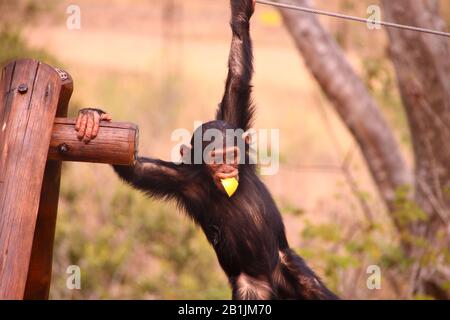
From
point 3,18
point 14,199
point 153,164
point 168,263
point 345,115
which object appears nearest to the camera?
point 14,199

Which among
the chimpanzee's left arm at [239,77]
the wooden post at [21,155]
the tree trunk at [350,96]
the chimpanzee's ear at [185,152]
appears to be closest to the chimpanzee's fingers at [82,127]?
the wooden post at [21,155]

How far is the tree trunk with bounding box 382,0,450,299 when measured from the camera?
27.8 ft

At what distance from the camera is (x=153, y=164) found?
5258 mm

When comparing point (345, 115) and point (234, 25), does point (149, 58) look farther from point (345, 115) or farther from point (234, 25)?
point (234, 25)

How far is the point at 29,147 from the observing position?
4.25m

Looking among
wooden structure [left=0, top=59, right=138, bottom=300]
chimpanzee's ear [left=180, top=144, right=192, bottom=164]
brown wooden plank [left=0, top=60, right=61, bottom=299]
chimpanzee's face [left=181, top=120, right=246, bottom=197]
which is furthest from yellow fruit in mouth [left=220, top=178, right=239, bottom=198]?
brown wooden plank [left=0, top=60, right=61, bottom=299]

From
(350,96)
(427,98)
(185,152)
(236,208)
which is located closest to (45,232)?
(185,152)

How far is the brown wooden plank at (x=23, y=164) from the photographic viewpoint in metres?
4.02

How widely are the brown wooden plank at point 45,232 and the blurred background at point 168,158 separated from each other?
318 centimetres

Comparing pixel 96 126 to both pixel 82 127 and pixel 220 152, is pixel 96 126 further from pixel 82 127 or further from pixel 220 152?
pixel 220 152

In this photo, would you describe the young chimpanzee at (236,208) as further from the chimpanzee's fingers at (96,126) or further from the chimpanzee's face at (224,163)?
the chimpanzee's fingers at (96,126)

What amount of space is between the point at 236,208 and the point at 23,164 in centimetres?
158

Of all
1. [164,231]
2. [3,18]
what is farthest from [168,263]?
[3,18]
